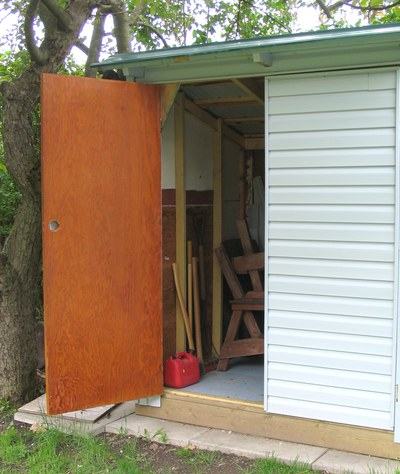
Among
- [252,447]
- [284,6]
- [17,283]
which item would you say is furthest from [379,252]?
[284,6]

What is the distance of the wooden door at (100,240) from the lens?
375 centimetres

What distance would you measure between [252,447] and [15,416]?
6.08 feet

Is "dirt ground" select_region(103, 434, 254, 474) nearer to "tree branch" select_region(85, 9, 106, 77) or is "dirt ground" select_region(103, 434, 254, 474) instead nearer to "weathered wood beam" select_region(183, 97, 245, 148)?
"weathered wood beam" select_region(183, 97, 245, 148)

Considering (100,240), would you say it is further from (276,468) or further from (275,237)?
(276,468)

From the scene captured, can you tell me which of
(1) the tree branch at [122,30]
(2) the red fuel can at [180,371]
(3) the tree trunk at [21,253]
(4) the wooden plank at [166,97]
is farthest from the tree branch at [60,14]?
(2) the red fuel can at [180,371]

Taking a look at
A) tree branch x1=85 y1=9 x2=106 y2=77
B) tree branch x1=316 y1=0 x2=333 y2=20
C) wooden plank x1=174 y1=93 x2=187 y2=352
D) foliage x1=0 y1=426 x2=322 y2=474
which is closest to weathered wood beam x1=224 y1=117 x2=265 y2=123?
wooden plank x1=174 y1=93 x2=187 y2=352

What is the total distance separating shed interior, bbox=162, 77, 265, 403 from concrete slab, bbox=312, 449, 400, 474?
0.78 meters

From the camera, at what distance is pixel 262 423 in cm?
386

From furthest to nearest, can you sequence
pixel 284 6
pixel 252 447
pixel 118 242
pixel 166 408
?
pixel 284 6 < pixel 166 408 < pixel 118 242 < pixel 252 447

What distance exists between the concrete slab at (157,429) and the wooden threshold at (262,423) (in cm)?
6

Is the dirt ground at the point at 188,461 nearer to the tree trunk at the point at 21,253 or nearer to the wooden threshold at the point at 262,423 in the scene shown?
the wooden threshold at the point at 262,423

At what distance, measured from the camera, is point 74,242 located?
150 inches

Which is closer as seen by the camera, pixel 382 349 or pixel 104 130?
pixel 382 349

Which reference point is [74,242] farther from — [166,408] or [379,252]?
[379,252]
